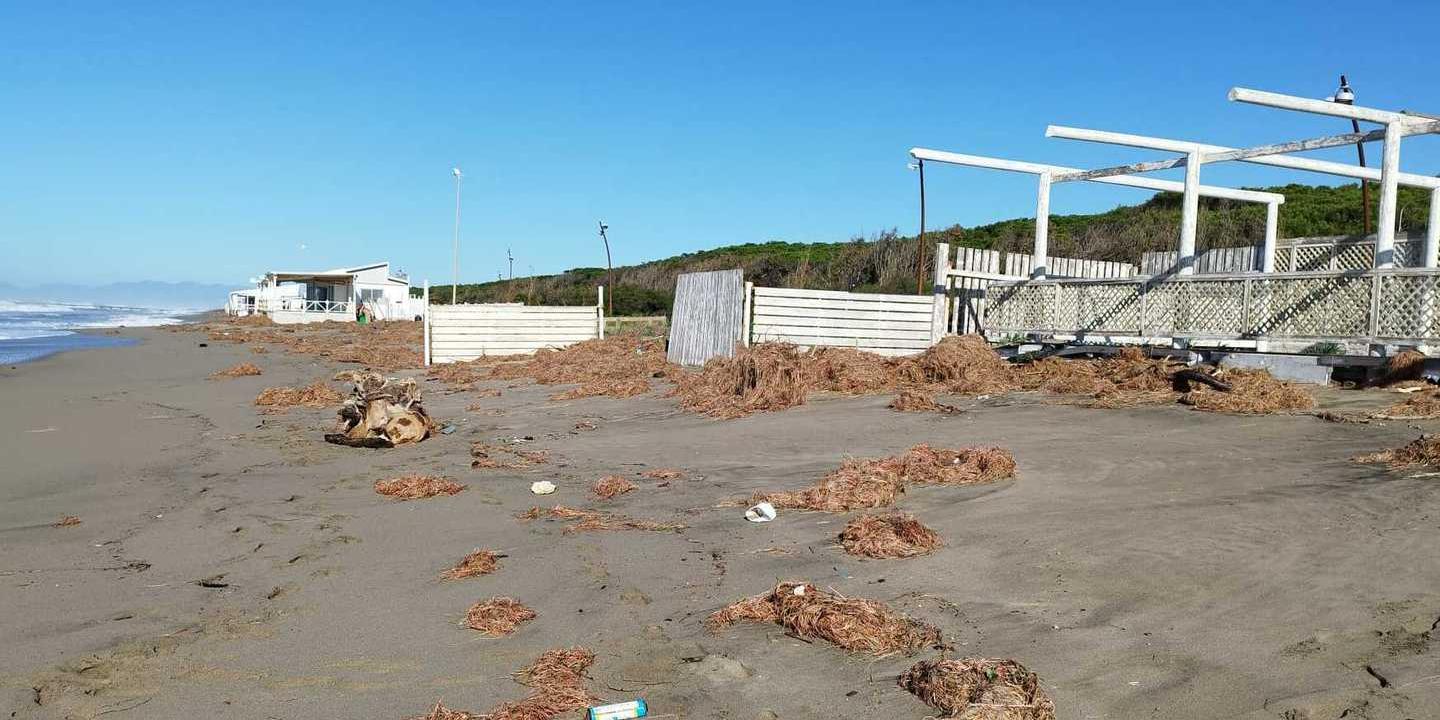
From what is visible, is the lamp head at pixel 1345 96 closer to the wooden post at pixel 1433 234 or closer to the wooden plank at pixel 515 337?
the wooden post at pixel 1433 234

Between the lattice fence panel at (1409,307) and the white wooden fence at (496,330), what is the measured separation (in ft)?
57.8

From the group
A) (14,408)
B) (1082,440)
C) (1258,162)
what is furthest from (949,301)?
(14,408)

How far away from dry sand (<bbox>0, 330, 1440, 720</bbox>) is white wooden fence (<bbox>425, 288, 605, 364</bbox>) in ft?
44.3

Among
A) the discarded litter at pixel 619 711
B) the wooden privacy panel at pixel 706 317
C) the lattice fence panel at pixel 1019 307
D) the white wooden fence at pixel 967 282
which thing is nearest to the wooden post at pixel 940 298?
the white wooden fence at pixel 967 282

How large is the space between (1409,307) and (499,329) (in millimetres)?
19052

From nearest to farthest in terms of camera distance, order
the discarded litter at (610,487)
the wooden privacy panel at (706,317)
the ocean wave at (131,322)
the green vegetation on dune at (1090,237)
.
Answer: the discarded litter at (610,487), the wooden privacy panel at (706,317), the green vegetation on dune at (1090,237), the ocean wave at (131,322)

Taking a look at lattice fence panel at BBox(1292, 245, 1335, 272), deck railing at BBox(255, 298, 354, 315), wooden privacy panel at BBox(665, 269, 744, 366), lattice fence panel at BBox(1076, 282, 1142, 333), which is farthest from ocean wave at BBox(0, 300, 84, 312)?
lattice fence panel at BBox(1292, 245, 1335, 272)

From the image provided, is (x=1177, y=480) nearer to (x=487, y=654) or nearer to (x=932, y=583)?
(x=932, y=583)

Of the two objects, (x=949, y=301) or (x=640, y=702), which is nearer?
(x=640, y=702)

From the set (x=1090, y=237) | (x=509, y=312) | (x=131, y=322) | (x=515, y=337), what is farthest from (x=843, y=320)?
(x=131, y=322)

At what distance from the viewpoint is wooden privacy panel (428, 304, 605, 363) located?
23656 millimetres

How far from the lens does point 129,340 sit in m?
40.1

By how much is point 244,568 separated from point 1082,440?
744 centimetres

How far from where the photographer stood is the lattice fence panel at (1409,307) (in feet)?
36.2
